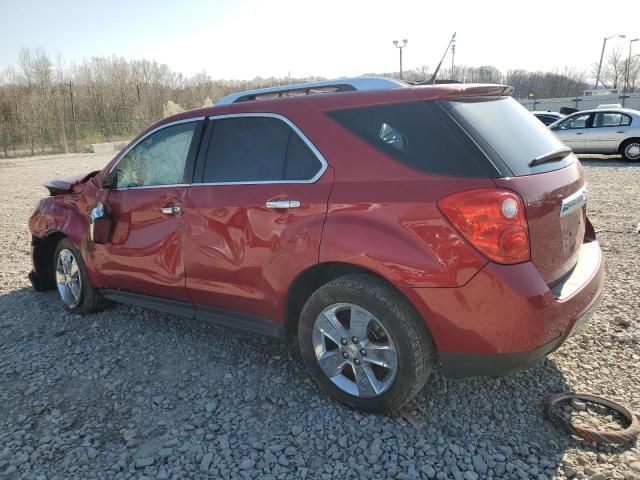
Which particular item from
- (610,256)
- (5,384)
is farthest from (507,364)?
(610,256)

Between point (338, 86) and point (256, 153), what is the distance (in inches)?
26.4

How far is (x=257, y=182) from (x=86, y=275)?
7.25 feet

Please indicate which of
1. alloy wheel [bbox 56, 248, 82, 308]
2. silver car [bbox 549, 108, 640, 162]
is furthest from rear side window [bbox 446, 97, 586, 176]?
silver car [bbox 549, 108, 640, 162]

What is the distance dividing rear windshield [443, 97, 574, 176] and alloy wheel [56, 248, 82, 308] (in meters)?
3.58

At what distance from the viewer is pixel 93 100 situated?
37.4 metres

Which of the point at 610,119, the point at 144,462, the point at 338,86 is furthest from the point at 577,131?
the point at 144,462

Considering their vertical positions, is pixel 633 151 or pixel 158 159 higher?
pixel 158 159

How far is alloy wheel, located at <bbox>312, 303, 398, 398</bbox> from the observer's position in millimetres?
2770

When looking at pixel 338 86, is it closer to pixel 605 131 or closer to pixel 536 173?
pixel 536 173

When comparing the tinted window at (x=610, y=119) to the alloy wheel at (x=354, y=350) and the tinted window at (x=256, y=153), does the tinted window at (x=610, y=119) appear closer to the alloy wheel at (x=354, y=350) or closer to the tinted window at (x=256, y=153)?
the tinted window at (x=256, y=153)

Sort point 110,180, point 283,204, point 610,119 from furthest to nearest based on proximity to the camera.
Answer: point 610,119
point 110,180
point 283,204

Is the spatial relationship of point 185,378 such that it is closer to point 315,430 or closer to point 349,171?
point 315,430

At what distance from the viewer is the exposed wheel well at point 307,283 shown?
2877mm

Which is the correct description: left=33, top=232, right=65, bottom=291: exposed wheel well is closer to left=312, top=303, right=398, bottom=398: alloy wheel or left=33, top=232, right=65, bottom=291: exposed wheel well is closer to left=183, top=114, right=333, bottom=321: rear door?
left=183, top=114, right=333, bottom=321: rear door
